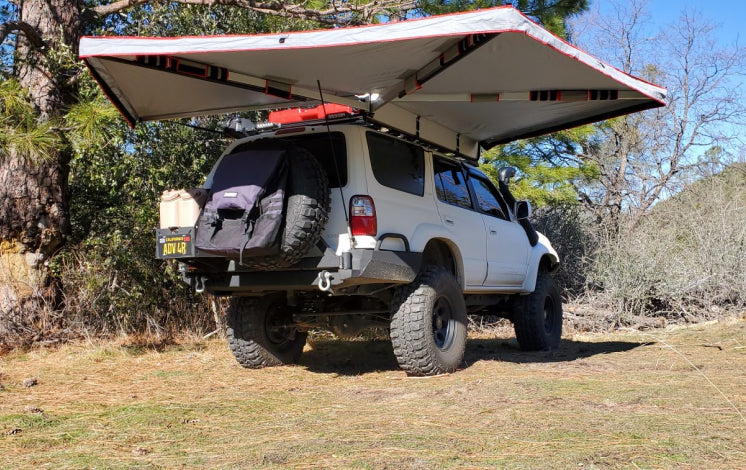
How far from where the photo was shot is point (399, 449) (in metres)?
3.45

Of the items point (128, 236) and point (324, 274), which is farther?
point (128, 236)

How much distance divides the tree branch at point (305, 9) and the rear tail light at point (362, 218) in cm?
421

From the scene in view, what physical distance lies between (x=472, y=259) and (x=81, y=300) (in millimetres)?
4316

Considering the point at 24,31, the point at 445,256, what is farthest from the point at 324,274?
the point at 24,31

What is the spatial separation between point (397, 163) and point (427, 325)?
137 centimetres

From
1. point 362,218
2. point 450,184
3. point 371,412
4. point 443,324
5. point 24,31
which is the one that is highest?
point 24,31

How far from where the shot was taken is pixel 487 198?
25.1 feet

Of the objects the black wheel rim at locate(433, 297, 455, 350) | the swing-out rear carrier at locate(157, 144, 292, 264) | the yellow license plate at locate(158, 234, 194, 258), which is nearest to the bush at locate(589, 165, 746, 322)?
the black wheel rim at locate(433, 297, 455, 350)

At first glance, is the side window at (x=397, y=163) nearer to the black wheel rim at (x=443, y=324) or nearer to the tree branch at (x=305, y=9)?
the black wheel rim at (x=443, y=324)

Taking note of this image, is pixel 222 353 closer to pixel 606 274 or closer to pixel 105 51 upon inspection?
pixel 105 51

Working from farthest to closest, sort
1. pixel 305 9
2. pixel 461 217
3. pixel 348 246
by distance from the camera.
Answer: pixel 305 9, pixel 461 217, pixel 348 246

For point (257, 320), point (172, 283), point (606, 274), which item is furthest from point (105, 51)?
point (606, 274)

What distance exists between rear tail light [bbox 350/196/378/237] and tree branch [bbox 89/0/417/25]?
166 inches

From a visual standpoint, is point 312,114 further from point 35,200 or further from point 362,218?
point 35,200
